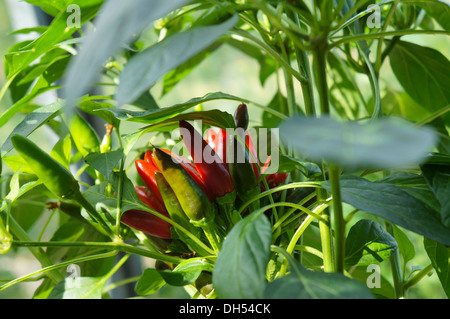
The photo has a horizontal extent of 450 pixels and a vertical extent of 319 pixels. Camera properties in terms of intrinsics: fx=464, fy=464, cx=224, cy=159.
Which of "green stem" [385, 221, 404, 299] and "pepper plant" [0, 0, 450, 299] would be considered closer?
"pepper plant" [0, 0, 450, 299]

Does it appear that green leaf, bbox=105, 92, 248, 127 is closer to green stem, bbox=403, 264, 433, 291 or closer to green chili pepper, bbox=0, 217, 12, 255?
green chili pepper, bbox=0, 217, 12, 255

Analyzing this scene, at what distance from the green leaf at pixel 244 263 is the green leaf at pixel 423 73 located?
36cm

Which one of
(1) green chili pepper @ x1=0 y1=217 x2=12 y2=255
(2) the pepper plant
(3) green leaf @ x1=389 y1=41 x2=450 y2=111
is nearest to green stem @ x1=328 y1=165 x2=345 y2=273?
(2) the pepper plant

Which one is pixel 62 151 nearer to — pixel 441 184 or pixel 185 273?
pixel 185 273

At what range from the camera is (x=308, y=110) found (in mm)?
339

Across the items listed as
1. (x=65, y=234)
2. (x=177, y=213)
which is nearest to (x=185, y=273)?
(x=177, y=213)

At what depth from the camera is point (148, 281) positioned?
1.08ft

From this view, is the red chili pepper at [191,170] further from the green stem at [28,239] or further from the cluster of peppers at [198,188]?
the green stem at [28,239]

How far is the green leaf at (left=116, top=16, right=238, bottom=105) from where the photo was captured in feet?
0.61

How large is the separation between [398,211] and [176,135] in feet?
0.84

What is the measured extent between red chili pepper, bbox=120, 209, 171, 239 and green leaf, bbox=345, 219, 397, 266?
0.14 meters

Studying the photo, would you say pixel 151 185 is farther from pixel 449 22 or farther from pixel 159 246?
pixel 449 22

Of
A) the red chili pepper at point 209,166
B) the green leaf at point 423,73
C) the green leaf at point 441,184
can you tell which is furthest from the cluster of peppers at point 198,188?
the green leaf at point 423,73

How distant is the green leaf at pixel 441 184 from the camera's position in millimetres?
255
